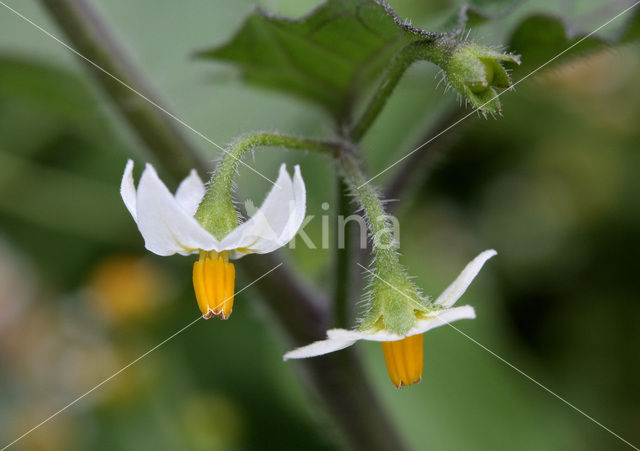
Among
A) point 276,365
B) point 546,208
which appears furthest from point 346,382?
point 546,208

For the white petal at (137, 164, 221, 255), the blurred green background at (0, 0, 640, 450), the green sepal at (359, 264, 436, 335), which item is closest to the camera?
the white petal at (137, 164, 221, 255)

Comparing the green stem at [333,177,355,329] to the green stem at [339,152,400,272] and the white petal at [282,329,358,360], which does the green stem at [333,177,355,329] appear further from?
the white petal at [282,329,358,360]

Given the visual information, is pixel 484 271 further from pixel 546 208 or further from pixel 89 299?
pixel 89 299

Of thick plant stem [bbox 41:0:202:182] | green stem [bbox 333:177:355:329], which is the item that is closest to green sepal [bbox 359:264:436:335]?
green stem [bbox 333:177:355:329]

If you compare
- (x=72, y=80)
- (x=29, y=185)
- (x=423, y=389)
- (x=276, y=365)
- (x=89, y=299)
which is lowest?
(x=423, y=389)

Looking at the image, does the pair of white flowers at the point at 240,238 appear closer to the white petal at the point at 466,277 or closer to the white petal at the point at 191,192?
the white petal at the point at 466,277

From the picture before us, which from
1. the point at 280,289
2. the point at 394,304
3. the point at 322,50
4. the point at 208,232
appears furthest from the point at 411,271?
the point at 208,232

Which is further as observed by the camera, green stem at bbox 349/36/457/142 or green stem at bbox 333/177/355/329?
green stem at bbox 333/177/355/329
